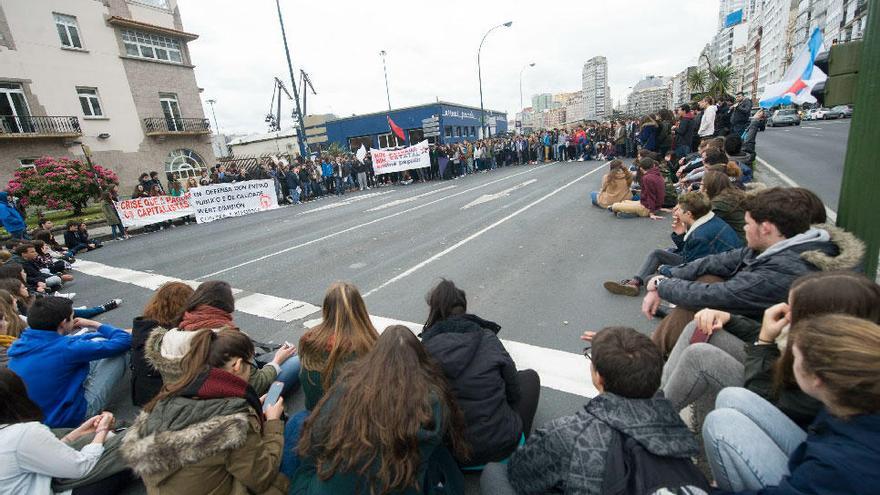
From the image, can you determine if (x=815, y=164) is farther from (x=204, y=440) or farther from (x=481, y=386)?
(x=204, y=440)

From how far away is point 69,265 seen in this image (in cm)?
1005

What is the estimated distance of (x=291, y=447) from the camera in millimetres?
2512

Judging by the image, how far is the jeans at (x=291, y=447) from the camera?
2.45 metres

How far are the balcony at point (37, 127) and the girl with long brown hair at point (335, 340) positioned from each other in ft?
90.2

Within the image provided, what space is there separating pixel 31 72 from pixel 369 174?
18.4 metres

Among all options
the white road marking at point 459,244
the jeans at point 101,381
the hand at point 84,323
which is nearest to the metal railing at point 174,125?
the white road marking at point 459,244

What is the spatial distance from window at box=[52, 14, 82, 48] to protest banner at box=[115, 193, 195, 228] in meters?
16.2


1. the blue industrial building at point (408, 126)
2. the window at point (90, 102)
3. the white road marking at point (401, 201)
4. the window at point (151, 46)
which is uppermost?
the window at point (151, 46)

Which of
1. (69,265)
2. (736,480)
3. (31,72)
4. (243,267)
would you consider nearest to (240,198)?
(69,265)

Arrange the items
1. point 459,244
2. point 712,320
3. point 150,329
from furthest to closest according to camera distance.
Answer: point 459,244, point 150,329, point 712,320

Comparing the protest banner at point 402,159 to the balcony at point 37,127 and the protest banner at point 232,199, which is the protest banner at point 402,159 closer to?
the protest banner at point 232,199

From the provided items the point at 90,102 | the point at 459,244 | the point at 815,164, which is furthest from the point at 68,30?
the point at 815,164

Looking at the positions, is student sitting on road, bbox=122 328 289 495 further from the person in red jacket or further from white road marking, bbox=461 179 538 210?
white road marking, bbox=461 179 538 210

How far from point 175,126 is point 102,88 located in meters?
4.25
